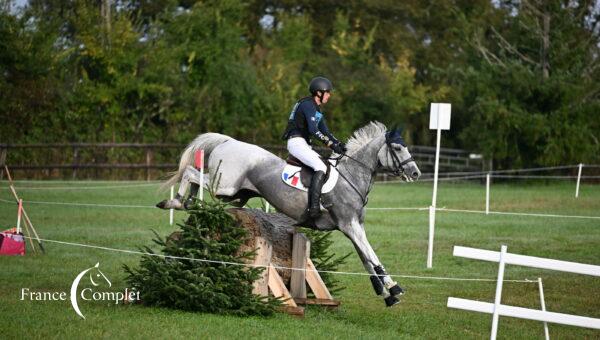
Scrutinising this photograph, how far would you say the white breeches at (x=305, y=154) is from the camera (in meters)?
11.4

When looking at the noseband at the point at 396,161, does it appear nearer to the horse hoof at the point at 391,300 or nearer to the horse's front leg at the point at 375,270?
the horse's front leg at the point at 375,270

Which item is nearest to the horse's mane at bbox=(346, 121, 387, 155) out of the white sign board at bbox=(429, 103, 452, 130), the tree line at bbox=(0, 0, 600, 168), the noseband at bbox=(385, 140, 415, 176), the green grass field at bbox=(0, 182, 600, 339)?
the noseband at bbox=(385, 140, 415, 176)

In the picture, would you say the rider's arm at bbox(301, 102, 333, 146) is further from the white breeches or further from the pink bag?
the pink bag

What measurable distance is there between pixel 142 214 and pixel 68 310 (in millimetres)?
13006

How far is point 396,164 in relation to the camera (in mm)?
11836

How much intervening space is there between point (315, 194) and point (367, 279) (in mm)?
4375

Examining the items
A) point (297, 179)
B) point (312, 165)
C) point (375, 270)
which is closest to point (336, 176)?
point (312, 165)

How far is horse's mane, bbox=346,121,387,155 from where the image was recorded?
39.5ft

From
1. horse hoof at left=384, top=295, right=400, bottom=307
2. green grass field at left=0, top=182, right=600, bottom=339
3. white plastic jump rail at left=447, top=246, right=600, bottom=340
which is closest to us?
white plastic jump rail at left=447, top=246, right=600, bottom=340

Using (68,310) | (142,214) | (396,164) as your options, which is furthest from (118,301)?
(142,214)

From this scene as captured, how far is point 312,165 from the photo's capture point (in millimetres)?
11383

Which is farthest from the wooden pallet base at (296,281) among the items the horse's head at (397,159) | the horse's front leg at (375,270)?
the horse's head at (397,159)

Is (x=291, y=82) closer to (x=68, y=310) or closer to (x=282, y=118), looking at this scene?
(x=282, y=118)

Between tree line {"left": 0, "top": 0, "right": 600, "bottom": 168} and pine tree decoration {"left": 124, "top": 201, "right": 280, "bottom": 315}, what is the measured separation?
23.8 meters
